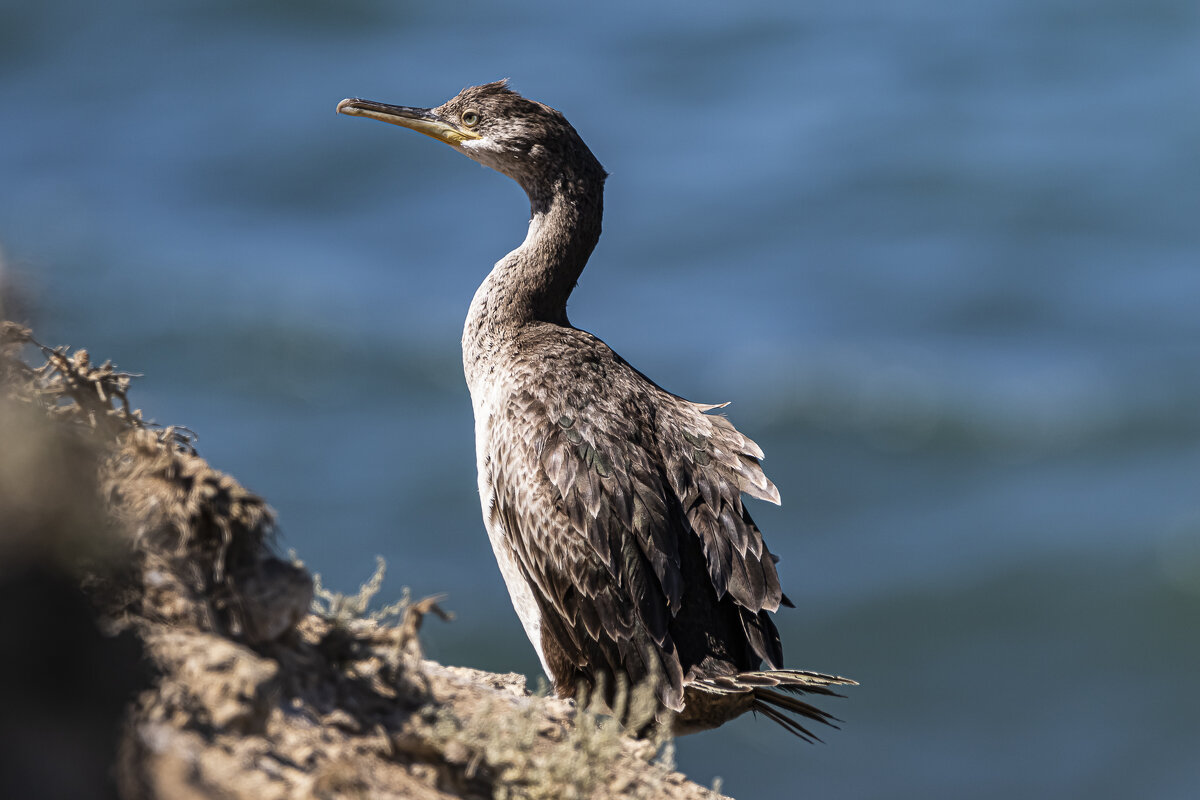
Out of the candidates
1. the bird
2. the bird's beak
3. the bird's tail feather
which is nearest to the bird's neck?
the bird

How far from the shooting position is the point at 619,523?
282 inches

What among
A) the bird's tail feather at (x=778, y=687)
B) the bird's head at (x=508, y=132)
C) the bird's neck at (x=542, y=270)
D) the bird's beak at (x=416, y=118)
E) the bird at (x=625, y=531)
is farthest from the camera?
the bird's beak at (x=416, y=118)

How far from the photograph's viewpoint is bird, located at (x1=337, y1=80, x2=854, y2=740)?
23.1 feet

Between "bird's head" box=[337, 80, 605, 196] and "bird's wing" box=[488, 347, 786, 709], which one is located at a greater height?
"bird's head" box=[337, 80, 605, 196]

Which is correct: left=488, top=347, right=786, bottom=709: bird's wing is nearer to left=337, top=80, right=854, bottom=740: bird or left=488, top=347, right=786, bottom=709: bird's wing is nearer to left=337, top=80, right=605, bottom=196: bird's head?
left=337, top=80, right=854, bottom=740: bird

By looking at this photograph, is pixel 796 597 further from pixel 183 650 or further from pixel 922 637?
pixel 183 650

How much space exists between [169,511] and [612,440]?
355cm

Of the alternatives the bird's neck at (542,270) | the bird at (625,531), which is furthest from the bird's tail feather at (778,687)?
the bird's neck at (542,270)

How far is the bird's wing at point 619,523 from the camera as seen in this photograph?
7.10 m

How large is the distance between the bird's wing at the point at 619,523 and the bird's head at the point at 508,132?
1736 millimetres

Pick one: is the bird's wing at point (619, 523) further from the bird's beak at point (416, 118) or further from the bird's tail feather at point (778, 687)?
the bird's beak at point (416, 118)

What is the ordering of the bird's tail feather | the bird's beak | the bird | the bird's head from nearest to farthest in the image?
1. the bird's tail feather
2. the bird
3. the bird's head
4. the bird's beak

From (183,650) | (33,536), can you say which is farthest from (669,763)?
(33,536)

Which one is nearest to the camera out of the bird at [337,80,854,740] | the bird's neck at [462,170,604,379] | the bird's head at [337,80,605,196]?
the bird at [337,80,854,740]
